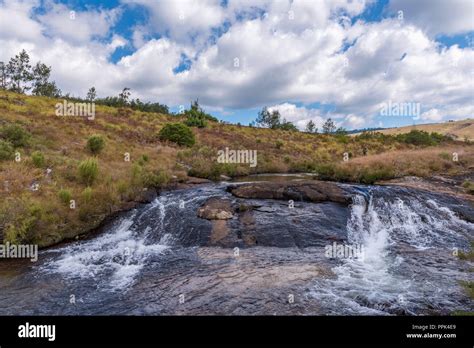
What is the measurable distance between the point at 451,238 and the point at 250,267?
775cm

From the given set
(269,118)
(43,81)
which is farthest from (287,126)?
(43,81)

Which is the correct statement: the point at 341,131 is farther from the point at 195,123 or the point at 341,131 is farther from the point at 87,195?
the point at 87,195

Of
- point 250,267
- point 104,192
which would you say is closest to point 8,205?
point 104,192

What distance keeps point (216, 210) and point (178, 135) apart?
21.6 metres

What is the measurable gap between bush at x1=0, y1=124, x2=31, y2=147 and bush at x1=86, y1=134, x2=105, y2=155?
357cm

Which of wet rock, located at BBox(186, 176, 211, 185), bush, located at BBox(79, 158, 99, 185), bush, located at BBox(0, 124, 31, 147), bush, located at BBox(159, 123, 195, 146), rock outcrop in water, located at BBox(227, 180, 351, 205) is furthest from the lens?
bush, located at BBox(159, 123, 195, 146)

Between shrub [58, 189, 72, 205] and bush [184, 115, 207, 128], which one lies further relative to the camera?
bush [184, 115, 207, 128]

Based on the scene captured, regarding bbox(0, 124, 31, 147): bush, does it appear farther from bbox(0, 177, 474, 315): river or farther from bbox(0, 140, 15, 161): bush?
bbox(0, 177, 474, 315): river

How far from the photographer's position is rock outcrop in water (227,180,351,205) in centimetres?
1467

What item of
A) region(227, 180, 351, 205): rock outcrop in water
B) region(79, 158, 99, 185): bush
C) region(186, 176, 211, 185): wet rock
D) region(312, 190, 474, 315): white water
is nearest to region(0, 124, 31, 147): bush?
region(79, 158, 99, 185): bush

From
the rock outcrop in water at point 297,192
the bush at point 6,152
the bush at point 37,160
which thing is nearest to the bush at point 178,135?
the bush at point 6,152

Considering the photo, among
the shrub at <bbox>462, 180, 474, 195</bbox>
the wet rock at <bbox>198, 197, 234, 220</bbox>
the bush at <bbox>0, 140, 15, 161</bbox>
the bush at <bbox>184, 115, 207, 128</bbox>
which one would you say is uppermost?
the bush at <bbox>184, 115, 207, 128</bbox>

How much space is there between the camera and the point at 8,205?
36.2 feet

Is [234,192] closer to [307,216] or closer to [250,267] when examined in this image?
[307,216]
